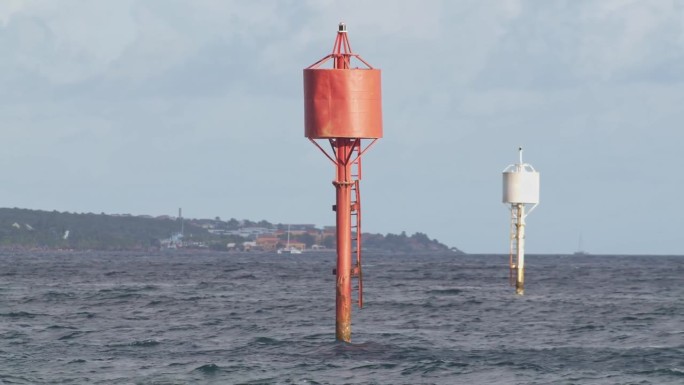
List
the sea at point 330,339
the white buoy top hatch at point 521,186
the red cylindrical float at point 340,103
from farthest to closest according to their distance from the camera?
1. the white buoy top hatch at point 521,186
2. the red cylindrical float at point 340,103
3. the sea at point 330,339

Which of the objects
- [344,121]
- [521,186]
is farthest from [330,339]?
[521,186]

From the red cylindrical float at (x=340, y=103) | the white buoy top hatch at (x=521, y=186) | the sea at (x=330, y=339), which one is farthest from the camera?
the white buoy top hatch at (x=521, y=186)

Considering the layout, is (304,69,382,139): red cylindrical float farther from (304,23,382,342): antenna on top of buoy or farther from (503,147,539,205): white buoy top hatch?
(503,147,539,205): white buoy top hatch

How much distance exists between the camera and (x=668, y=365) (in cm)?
3234

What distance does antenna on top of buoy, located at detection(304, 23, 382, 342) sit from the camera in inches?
1248

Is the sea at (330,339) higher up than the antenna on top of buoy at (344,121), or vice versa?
the antenna on top of buoy at (344,121)

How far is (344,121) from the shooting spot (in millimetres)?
31703

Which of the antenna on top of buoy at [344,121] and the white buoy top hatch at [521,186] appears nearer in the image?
the antenna on top of buoy at [344,121]

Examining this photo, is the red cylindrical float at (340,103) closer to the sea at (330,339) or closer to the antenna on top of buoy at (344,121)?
the antenna on top of buoy at (344,121)

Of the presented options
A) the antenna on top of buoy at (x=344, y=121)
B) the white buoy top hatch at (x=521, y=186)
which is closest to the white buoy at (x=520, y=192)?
the white buoy top hatch at (x=521, y=186)

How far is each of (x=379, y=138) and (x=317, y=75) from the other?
2.41m

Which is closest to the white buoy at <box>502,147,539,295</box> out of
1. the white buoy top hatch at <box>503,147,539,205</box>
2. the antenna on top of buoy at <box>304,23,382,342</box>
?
the white buoy top hatch at <box>503,147,539,205</box>

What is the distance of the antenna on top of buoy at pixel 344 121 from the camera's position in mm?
31703

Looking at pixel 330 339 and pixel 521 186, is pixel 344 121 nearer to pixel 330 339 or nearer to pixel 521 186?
pixel 330 339
